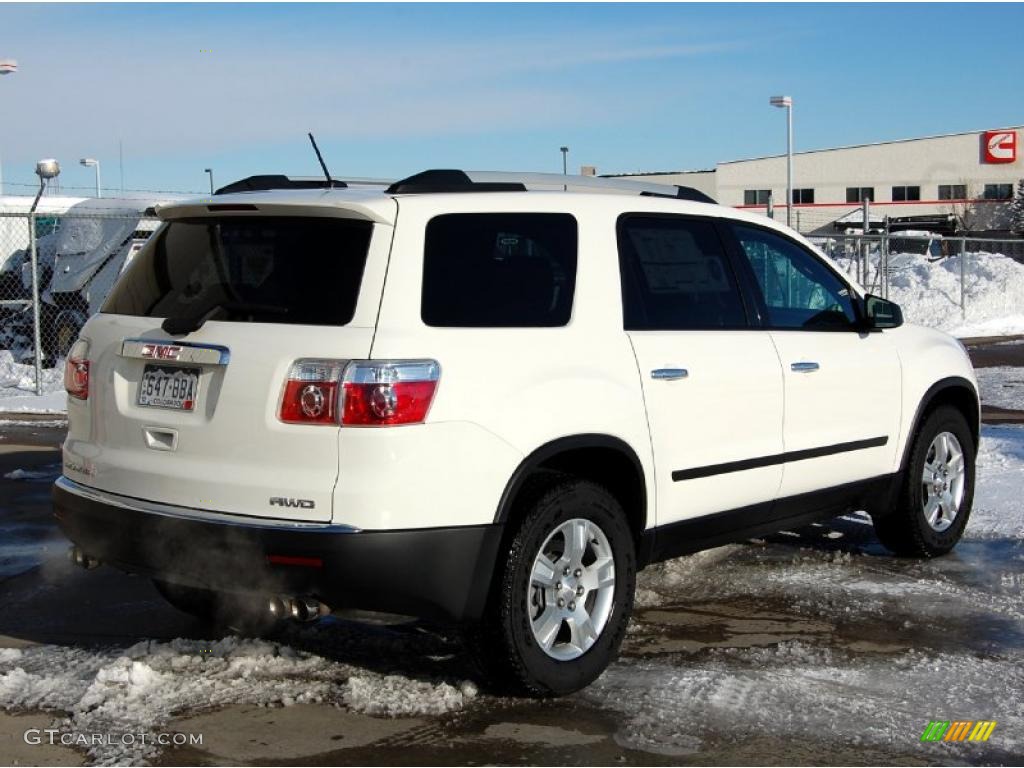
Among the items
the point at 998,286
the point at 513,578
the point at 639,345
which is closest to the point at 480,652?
the point at 513,578

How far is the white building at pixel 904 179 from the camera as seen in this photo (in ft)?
210

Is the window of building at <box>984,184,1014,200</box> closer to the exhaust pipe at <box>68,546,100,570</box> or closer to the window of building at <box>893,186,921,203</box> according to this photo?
the window of building at <box>893,186,921,203</box>

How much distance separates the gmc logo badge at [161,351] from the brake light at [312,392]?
1.80 feet

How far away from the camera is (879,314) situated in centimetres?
637

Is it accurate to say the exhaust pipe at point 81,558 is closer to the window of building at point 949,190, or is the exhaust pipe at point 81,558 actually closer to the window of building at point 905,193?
the window of building at point 905,193

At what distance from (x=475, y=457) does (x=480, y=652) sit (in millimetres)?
740

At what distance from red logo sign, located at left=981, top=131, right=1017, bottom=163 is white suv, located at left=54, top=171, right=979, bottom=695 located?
6373cm

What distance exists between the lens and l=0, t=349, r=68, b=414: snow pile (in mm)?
13461

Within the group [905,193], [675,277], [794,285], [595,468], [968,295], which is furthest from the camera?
[905,193]

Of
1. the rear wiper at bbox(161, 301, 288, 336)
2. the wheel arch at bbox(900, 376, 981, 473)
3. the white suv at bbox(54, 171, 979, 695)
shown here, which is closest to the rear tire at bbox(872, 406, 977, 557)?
the wheel arch at bbox(900, 376, 981, 473)

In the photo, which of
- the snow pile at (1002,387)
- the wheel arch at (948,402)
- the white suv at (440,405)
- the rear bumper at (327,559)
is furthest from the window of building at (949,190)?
the rear bumper at (327,559)

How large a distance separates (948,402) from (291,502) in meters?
4.16

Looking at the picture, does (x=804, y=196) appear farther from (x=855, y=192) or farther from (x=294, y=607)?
(x=294, y=607)

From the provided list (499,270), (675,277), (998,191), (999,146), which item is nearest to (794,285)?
(675,277)
